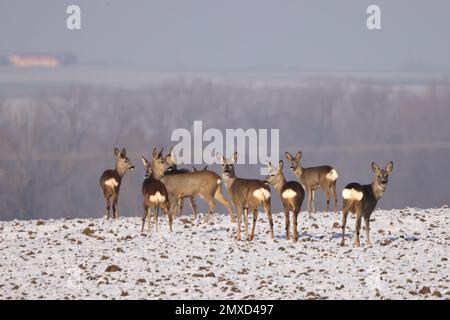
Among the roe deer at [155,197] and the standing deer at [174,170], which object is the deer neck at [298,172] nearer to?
the standing deer at [174,170]

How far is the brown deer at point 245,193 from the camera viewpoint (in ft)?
74.4

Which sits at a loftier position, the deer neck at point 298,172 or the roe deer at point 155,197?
the deer neck at point 298,172

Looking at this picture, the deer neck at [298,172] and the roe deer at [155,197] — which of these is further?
the deer neck at [298,172]

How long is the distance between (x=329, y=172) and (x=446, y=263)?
776cm

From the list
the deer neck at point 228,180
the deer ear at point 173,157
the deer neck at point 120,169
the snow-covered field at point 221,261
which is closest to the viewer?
the snow-covered field at point 221,261

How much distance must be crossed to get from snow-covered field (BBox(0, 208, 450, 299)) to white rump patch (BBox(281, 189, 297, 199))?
106 cm

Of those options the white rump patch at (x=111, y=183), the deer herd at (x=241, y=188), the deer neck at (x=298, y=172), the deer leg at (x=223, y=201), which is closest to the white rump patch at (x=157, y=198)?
the deer herd at (x=241, y=188)

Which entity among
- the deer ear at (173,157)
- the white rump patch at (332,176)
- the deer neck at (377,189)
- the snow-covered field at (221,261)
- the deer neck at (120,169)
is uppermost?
the deer ear at (173,157)

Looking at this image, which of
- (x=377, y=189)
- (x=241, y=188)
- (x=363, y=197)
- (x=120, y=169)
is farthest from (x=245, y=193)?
(x=120, y=169)

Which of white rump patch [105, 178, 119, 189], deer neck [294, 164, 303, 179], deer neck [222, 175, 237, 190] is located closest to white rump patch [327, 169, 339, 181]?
deer neck [294, 164, 303, 179]

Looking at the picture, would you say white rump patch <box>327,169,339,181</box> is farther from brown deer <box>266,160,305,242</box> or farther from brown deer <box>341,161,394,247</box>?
brown deer <box>341,161,394,247</box>

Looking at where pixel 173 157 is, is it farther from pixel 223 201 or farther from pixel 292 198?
pixel 292 198

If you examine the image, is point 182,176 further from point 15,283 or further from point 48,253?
point 15,283
